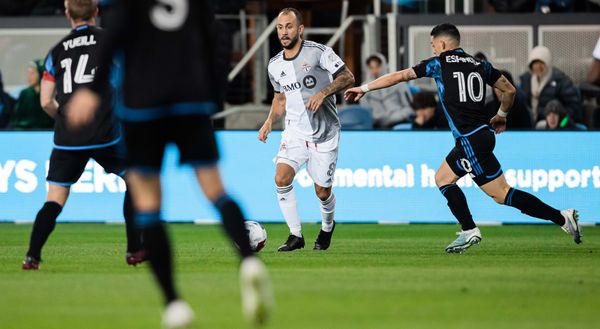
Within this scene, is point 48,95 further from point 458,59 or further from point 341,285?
point 458,59

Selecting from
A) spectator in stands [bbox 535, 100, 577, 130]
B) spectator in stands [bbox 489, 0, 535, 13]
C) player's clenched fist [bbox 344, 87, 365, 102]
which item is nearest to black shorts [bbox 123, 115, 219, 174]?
player's clenched fist [bbox 344, 87, 365, 102]

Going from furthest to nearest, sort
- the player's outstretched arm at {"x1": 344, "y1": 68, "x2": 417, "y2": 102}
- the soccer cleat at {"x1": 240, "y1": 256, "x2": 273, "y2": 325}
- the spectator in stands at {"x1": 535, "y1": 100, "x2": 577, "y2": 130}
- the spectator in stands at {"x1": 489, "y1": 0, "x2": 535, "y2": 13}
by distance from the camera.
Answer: the spectator in stands at {"x1": 489, "y1": 0, "x2": 535, "y2": 13}, the spectator in stands at {"x1": 535, "y1": 100, "x2": 577, "y2": 130}, the player's outstretched arm at {"x1": 344, "y1": 68, "x2": 417, "y2": 102}, the soccer cleat at {"x1": 240, "y1": 256, "x2": 273, "y2": 325}

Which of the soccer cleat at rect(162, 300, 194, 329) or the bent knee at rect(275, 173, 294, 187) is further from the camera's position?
the bent knee at rect(275, 173, 294, 187)

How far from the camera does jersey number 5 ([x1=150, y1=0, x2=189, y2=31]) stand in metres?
7.22

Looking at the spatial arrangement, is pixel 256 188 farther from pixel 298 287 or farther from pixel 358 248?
pixel 298 287

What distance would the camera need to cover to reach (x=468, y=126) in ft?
41.1

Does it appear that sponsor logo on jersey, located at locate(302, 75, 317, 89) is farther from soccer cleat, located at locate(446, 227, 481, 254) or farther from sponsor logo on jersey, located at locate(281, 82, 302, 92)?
soccer cleat, located at locate(446, 227, 481, 254)

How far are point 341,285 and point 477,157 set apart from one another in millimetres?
3638

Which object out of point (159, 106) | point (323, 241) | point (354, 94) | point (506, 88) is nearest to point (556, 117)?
point (506, 88)

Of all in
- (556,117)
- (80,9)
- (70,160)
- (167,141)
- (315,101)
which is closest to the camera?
(167,141)

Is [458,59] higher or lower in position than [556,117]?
higher

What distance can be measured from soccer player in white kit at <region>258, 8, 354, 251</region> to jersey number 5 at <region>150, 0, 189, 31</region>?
5645 millimetres

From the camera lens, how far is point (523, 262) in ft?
37.3

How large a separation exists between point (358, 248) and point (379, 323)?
5916mm
